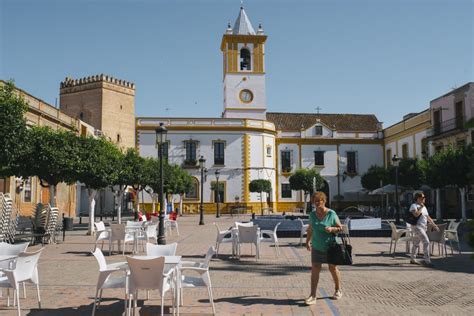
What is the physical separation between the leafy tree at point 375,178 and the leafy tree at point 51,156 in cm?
2503

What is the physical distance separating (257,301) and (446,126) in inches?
1179

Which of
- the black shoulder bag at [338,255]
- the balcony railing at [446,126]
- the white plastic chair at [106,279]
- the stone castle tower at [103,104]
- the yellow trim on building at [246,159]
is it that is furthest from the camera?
the stone castle tower at [103,104]

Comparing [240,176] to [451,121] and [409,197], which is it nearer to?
[409,197]

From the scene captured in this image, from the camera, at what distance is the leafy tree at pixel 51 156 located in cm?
1538

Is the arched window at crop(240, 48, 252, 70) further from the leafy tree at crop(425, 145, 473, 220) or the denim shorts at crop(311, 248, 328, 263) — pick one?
the denim shorts at crop(311, 248, 328, 263)

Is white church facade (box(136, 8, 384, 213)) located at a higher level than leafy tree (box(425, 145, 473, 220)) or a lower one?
higher

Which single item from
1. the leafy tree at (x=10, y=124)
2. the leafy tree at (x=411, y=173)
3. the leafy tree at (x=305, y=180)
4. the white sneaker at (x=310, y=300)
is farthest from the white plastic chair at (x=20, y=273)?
the leafy tree at (x=305, y=180)

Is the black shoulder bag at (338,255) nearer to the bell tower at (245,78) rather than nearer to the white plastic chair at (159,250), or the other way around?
the white plastic chair at (159,250)

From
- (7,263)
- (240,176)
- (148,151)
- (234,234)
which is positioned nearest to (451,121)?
(240,176)

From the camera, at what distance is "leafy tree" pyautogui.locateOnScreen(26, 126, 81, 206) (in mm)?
15375

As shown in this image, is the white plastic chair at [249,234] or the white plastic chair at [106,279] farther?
the white plastic chair at [249,234]

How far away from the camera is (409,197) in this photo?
3731 centimetres

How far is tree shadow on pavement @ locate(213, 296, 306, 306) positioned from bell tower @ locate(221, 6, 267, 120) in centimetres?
3763

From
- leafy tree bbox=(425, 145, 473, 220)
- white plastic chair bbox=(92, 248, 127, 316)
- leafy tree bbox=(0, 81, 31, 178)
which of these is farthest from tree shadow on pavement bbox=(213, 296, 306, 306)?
leafy tree bbox=(425, 145, 473, 220)
